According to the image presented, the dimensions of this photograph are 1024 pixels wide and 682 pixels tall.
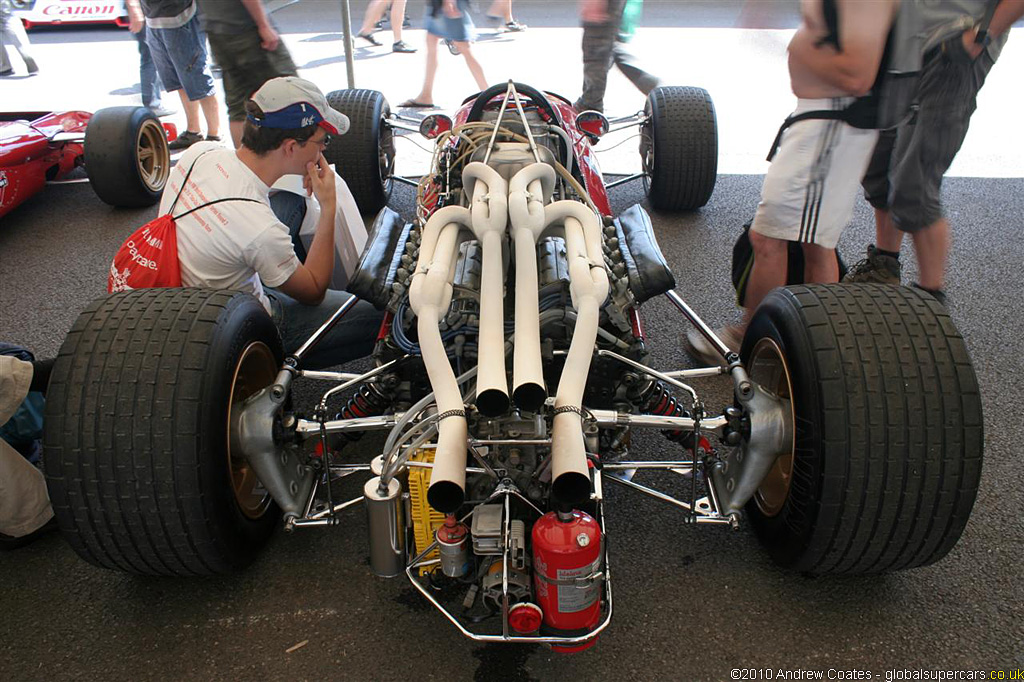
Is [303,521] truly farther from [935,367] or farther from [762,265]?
[762,265]

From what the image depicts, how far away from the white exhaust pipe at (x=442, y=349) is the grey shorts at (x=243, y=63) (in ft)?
8.73

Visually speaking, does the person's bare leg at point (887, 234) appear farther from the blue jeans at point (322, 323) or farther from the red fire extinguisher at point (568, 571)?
the red fire extinguisher at point (568, 571)

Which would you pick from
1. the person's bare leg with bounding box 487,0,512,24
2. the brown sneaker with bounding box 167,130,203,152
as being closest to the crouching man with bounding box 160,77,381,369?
the brown sneaker with bounding box 167,130,203,152

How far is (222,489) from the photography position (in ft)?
6.68

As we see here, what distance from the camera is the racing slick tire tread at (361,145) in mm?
4371

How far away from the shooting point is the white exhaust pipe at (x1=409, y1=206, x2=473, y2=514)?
1610mm

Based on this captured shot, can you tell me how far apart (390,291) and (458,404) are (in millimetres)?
653

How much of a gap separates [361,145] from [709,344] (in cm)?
224

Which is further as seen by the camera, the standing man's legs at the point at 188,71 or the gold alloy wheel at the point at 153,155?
the standing man's legs at the point at 188,71

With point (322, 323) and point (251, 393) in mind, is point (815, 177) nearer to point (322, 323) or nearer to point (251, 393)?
point (322, 323)

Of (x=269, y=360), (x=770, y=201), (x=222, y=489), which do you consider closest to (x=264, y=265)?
(x=269, y=360)

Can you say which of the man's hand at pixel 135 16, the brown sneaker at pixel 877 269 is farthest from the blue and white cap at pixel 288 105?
the man's hand at pixel 135 16

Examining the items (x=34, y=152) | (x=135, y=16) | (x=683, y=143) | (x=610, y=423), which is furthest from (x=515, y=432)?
(x=135, y=16)

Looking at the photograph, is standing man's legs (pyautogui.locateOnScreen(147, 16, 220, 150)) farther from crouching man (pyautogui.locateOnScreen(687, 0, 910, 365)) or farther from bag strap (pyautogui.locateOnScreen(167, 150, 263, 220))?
crouching man (pyautogui.locateOnScreen(687, 0, 910, 365))
